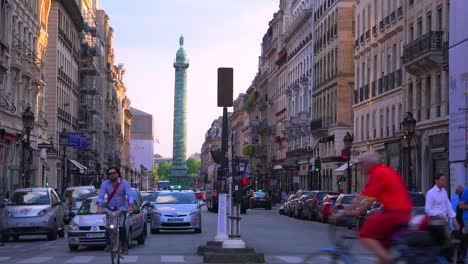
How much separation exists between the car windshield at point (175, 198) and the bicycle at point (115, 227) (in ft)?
55.4

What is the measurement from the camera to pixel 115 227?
61.0 ft

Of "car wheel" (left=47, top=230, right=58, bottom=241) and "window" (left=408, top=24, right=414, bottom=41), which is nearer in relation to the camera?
"car wheel" (left=47, top=230, right=58, bottom=241)

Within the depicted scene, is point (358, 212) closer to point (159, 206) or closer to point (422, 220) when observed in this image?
point (422, 220)

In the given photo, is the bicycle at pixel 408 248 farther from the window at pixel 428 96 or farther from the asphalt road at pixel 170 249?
the window at pixel 428 96

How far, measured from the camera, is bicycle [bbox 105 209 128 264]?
18453 mm

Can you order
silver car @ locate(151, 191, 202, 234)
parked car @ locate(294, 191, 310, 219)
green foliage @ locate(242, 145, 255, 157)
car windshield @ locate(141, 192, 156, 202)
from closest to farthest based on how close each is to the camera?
silver car @ locate(151, 191, 202, 234)
car windshield @ locate(141, 192, 156, 202)
parked car @ locate(294, 191, 310, 219)
green foliage @ locate(242, 145, 255, 157)

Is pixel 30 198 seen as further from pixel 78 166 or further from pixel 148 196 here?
pixel 78 166

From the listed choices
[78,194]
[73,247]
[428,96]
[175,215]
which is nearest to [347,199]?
[175,215]

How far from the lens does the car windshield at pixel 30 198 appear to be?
1272 inches

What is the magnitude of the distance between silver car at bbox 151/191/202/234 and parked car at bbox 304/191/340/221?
16099mm

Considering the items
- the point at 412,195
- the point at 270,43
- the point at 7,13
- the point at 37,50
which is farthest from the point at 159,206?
the point at 270,43

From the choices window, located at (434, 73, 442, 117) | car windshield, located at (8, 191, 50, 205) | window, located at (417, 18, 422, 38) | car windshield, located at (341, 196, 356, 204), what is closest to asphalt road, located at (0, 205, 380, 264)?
car windshield, located at (8, 191, 50, 205)

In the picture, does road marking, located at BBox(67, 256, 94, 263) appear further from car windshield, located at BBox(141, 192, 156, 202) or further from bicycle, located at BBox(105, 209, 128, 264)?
car windshield, located at BBox(141, 192, 156, 202)

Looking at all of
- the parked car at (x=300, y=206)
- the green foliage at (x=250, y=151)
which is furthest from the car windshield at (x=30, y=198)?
the green foliage at (x=250, y=151)
